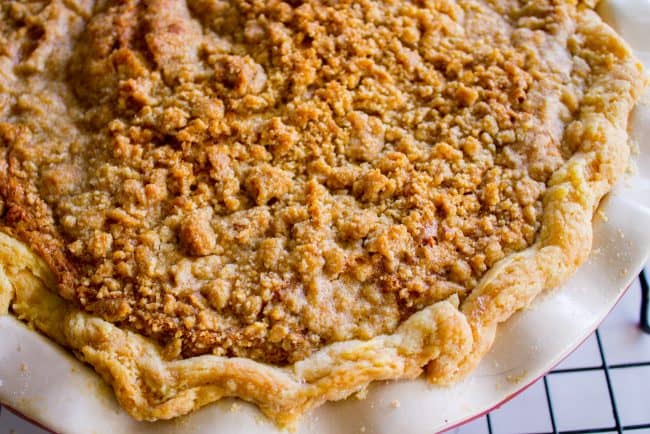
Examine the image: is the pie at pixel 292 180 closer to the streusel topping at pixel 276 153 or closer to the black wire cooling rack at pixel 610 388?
the streusel topping at pixel 276 153

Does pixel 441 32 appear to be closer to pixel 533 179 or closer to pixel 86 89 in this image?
pixel 533 179

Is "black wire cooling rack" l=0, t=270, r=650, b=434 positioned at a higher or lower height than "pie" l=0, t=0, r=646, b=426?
lower

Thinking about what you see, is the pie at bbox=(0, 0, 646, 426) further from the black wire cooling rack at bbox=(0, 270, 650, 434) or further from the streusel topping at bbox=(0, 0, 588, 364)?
the black wire cooling rack at bbox=(0, 270, 650, 434)

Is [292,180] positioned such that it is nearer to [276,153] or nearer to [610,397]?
[276,153]

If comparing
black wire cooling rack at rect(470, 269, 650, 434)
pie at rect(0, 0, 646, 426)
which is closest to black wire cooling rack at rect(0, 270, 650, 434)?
black wire cooling rack at rect(470, 269, 650, 434)

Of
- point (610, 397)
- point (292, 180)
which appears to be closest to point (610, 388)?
point (610, 397)

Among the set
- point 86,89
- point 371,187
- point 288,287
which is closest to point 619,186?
point 371,187

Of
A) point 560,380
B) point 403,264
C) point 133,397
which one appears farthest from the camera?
point 560,380
